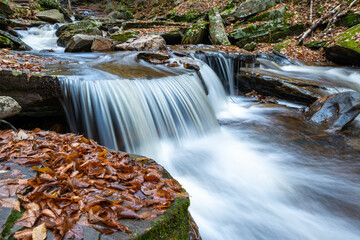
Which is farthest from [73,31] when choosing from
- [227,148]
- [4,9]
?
[227,148]

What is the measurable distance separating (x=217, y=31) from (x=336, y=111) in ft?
29.5

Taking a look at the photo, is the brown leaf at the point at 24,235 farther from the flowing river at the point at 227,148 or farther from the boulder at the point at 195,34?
the boulder at the point at 195,34

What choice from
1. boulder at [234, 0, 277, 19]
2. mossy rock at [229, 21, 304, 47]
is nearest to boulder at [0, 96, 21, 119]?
mossy rock at [229, 21, 304, 47]

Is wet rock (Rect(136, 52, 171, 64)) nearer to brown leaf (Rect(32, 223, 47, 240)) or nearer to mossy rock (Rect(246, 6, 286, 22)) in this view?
brown leaf (Rect(32, 223, 47, 240))

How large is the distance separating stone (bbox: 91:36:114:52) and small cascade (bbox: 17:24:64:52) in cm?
244

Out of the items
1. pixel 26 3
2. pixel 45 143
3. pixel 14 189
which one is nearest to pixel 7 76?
pixel 45 143

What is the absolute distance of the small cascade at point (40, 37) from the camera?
1055cm

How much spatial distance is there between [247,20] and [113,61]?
37.3 ft

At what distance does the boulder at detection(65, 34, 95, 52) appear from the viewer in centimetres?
868

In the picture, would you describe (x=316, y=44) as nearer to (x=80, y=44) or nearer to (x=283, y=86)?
(x=283, y=86)

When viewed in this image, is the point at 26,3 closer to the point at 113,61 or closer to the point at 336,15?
the point at 113,61

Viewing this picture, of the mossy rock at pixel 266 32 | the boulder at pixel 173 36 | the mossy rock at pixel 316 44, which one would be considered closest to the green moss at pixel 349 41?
the mossy rock at pixel 316 44

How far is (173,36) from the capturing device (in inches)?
506

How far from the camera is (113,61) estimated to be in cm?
706
